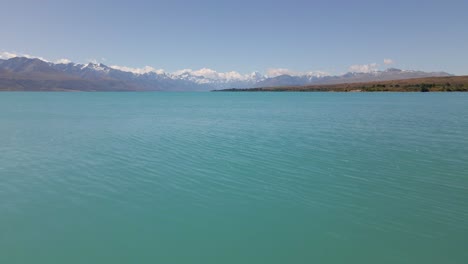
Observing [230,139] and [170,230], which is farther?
Answer: [230,139]

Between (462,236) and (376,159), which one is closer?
(462,236)

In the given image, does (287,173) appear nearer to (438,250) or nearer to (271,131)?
(438,250)

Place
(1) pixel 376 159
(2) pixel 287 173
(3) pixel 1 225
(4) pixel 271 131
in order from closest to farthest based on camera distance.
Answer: (3) pixel 1 225 → (2) pixel 287 173 → (1) pixel 376 159 → (4) pixel 271 131

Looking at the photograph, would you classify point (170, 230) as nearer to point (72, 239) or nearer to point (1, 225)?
point (72, 239)

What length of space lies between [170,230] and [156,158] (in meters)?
12.1

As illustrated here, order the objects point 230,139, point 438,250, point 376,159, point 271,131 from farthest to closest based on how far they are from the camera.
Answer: point 271,131 < point 230,139 < point 376,159 < point 438,250

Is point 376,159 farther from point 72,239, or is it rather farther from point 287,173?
point 72,239

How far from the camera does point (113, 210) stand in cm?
1459

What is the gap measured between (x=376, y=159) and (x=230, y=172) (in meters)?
10.7

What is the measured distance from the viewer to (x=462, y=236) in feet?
39.4

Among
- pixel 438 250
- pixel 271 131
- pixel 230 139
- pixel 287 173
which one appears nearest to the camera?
pixel 438 250

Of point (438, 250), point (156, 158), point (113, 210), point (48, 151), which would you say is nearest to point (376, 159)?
point (438, 250)

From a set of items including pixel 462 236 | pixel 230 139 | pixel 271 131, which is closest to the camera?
pixel 462 236

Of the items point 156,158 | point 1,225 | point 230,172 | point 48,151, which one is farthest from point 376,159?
point 48,151
